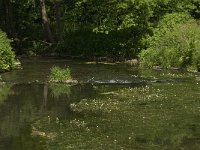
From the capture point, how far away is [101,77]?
27.6 m

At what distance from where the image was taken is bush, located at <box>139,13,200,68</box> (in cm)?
3057

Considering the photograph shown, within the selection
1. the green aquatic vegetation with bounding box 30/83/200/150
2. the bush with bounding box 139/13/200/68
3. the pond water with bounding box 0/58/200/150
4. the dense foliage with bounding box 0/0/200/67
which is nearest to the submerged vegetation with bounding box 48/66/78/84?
the pond water with bounding box 0/58/200/150

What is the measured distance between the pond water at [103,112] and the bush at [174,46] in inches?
98.7

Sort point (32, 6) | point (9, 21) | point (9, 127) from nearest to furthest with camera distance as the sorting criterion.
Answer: point (9, 127) → point (9, 21) → point (32, 6)

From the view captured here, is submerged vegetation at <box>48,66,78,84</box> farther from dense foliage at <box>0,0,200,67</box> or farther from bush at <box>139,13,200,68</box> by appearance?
dense foliage at <box>0,0,200,67</box>

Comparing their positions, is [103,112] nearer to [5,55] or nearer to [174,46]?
[5,55]

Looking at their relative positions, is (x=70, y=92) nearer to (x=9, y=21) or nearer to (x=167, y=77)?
(x=167, y=77)

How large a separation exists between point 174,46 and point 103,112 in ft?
49.6

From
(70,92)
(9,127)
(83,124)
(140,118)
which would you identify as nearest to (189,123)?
(140,118)

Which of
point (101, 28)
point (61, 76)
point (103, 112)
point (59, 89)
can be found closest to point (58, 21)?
point (101, 28)

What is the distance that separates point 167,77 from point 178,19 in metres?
10.00

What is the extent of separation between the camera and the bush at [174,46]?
30.6 metres

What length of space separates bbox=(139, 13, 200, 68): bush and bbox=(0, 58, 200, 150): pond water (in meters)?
2.51

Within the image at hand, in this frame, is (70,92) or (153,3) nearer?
(70,92)
